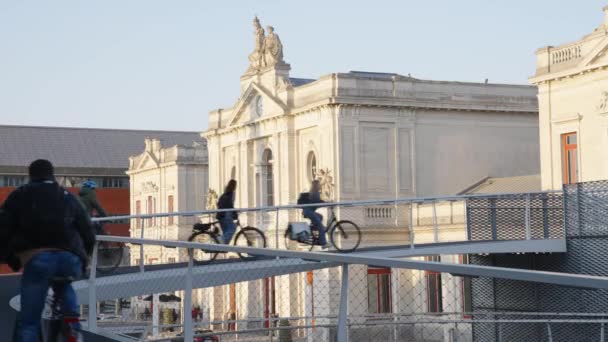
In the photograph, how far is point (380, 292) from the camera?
42.6 meters

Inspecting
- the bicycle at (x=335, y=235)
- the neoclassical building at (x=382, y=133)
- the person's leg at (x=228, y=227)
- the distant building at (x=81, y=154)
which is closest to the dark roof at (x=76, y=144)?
the distant building at (x=81, y=154)

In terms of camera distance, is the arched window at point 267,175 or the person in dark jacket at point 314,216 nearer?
the person in dark jacket at point 314,216

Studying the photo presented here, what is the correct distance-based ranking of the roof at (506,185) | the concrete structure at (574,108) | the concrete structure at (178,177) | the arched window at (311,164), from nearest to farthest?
the concrete structure at (574,108) < the roof at (506,185) < the arched window at (311,164) < the concrete structure at (178,177)

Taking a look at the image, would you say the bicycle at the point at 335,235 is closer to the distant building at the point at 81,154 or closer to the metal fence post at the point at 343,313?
the metal fence post at the point at 343,313

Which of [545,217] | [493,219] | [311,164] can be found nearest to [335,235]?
[493,219]

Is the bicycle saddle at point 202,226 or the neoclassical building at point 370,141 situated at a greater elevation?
the neoclassical building at point 370,141

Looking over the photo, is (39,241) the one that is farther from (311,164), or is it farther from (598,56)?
(311,164)

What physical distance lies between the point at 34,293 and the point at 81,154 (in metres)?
96.9

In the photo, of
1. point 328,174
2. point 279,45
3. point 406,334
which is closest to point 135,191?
point 279,45

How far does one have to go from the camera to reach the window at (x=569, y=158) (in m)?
44.9

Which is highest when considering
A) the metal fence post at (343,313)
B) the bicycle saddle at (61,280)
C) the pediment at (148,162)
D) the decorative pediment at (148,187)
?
the pediment at (148,162)

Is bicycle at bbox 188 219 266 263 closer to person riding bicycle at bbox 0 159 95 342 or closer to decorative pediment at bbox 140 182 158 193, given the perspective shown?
person riding bicycle at bbox 0 159 95 342

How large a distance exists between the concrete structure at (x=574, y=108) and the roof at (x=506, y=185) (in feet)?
21.1

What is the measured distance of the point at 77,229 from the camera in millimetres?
8766
